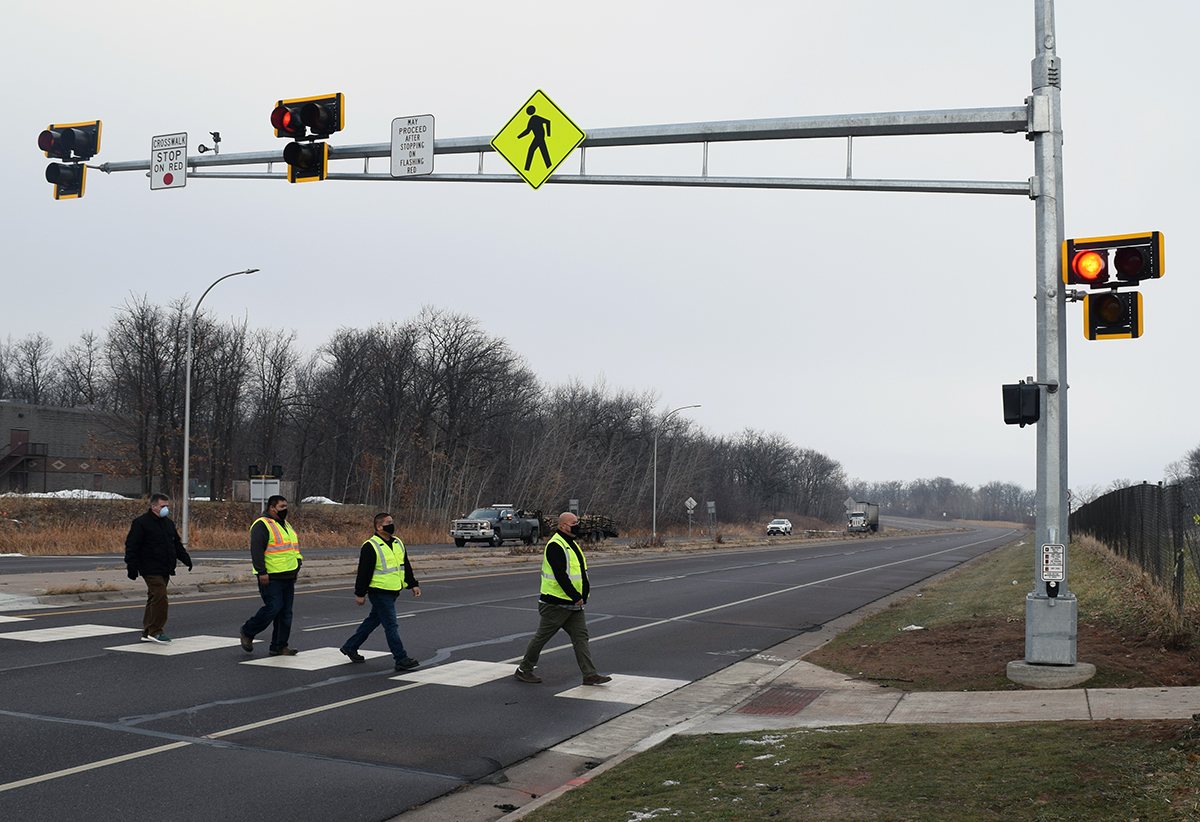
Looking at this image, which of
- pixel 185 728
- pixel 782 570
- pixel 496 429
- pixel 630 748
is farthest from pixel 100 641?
pixel 496 429

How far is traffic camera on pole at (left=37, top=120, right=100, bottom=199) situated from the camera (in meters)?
13.1

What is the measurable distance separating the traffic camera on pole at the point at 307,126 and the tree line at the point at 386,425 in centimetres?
4765

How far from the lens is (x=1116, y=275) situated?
9734mm

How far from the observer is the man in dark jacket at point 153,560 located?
40.3 ft

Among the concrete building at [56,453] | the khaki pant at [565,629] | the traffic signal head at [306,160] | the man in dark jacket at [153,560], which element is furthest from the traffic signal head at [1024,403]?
the concrete building at [56,453]

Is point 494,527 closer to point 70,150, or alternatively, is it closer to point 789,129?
point 70,150

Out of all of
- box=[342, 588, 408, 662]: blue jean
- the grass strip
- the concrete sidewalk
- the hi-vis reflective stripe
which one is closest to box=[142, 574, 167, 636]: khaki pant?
box=[342, 588, 408, 662]: blue jean

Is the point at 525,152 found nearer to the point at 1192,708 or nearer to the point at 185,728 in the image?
the point at 185,728

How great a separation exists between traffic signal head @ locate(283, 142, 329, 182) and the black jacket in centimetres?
469

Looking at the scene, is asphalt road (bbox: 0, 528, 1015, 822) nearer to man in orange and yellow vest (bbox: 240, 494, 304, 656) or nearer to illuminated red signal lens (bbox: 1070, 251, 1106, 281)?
man in orange and yellow vest (bbox: 240, 494, 304, 656)

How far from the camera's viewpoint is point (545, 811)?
19.7 ft

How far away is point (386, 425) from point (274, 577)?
59.7m

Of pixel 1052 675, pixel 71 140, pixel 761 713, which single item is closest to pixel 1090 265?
pixel 1052 675

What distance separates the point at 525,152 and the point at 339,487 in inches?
2987
